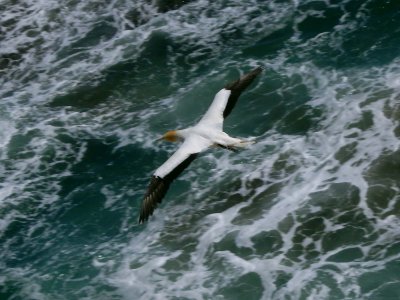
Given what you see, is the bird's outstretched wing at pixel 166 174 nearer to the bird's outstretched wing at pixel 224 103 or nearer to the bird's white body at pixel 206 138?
the bird's white body at pixel 206 138

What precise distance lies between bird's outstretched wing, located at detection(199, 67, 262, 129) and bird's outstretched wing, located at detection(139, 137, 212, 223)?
505 millimetres

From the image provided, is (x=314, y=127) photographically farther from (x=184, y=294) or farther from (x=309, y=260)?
(x=184, y=294)

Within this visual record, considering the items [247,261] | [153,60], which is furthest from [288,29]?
[247,261]

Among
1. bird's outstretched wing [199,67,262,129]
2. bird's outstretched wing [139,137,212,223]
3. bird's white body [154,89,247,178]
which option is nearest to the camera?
bird's outstretched wing [139,137,212,223]

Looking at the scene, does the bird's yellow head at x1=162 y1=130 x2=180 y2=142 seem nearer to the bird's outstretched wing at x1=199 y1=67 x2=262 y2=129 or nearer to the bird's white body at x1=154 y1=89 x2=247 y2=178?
the bird's white body at x1=154 y1=89 x2=247 y2=178

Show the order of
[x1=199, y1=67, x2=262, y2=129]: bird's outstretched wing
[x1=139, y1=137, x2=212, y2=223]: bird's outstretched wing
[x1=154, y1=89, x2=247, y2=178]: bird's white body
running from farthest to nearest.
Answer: [x1=199, y1=67, x2=262, y2=129]: bird's outstretched wing < [x1=154, y1=89, x2=247, y2=178]: bird's white body < [x1=139, y1=137, x2=212, y2=223]: bird's outstretched wing

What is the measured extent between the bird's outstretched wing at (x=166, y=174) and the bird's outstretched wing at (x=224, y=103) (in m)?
0.50

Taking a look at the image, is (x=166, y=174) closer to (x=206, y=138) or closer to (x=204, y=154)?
(x=206, y=138)

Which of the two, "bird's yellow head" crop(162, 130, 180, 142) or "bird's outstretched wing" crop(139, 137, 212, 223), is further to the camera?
"bird's yellow head" crop(162, 130, 180, 142)

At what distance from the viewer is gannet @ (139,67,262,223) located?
9.52 meters

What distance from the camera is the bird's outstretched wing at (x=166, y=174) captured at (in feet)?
31.0

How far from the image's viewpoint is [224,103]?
1081cm

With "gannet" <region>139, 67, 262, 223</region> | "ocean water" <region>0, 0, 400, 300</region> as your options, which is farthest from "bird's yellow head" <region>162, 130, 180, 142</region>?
"ocean water" <region>0, 0, 400, 300</region>

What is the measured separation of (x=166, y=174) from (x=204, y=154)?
217 centimetres
